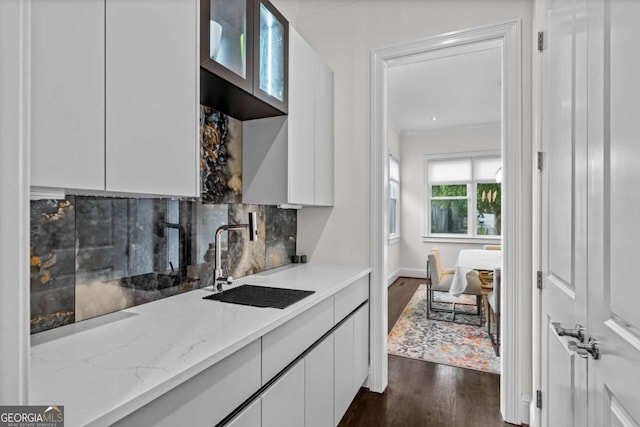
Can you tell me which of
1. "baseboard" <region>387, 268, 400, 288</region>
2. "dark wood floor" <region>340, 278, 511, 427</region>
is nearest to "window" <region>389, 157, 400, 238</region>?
"baseboard" <region>387, 268, 400, 288</region>

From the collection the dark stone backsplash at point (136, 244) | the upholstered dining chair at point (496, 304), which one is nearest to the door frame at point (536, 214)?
the upholstered dining chair at point (496, 304)

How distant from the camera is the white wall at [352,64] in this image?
2279mm

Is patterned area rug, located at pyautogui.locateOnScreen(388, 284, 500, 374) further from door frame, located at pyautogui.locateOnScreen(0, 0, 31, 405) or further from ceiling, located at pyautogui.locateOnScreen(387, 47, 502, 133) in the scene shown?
door frame, located at pyautogui.locateOnScreen(0, 0, 31, 405)

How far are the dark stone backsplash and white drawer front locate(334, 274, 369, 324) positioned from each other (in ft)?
2.00

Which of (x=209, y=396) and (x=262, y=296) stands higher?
(x=262, y=296)

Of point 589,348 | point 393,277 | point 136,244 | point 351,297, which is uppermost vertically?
point 136,244

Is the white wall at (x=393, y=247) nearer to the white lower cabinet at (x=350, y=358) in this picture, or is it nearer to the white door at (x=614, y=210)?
the white lower cabinet at (x=350, y=358)

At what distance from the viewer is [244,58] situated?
1557 millimetres

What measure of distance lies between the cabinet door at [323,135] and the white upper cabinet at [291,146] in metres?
0.02

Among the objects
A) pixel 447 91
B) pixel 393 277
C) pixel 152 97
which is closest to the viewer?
pixel 152 97

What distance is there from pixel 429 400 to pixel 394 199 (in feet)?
14.5

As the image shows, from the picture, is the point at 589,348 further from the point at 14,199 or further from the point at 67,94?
the point at 67,94

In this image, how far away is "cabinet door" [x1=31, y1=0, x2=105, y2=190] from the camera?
765mm

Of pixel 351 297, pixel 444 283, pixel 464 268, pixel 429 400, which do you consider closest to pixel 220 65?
pixel 351 297
